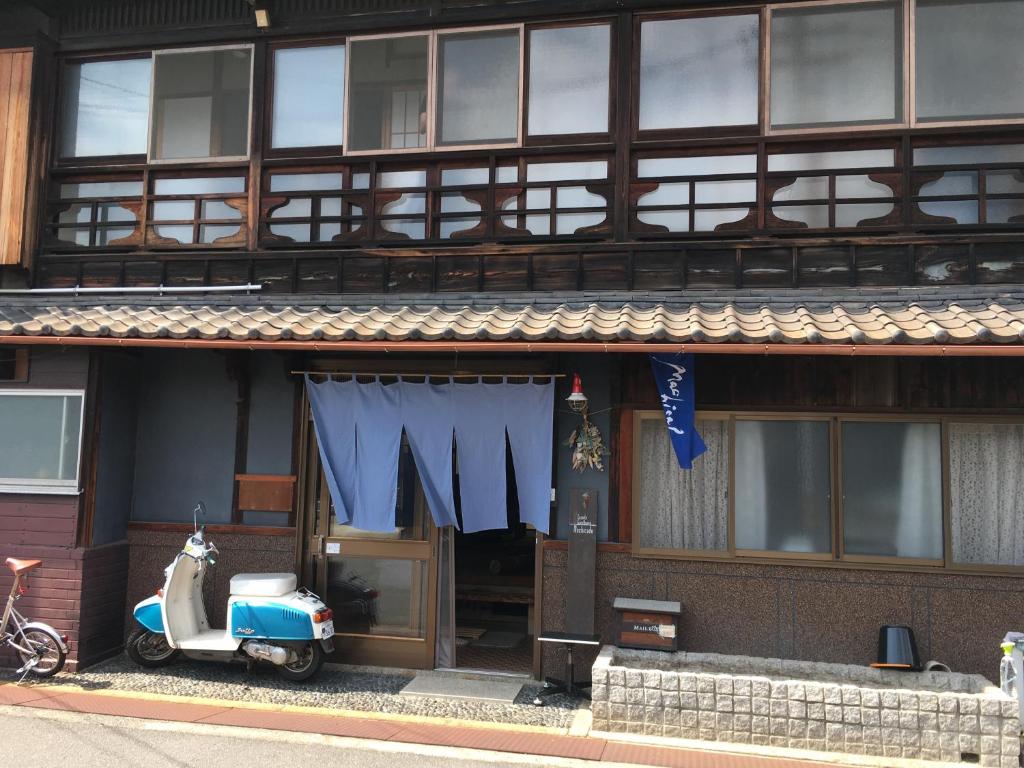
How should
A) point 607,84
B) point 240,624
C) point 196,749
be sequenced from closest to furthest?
point 196,749 → point 240,624 → point 607,84

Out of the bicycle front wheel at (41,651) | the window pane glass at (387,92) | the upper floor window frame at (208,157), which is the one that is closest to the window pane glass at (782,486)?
the window pane glass at (387,92)

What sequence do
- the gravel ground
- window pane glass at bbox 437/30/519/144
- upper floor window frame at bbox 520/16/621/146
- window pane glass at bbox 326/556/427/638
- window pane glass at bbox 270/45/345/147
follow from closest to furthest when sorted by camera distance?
1. the gravel ground
2. window pane glass at bbox 326/556/427/638
3. upper floor window frame at bbox 520/16/621/146
4. window pane glass at bbox 437/30/519/144
5. window pane glass at bbox 270/45/345/147

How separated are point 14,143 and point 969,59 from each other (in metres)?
10.6

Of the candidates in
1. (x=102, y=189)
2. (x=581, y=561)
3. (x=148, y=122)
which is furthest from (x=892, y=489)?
(x=102, y=189)

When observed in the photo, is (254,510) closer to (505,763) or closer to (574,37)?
(505,763)

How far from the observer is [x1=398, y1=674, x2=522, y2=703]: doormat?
23.8 feet

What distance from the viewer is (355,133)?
28.7ft

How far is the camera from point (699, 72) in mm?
8070

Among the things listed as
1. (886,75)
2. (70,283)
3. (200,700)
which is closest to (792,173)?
(886,75)

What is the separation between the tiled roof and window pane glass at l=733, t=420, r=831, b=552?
3.88 ft

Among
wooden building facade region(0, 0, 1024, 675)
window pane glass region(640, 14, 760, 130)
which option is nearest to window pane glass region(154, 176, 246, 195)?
wooden building facade region(0, 0, 1024, 675)

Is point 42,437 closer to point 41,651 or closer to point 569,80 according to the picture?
point 41,651

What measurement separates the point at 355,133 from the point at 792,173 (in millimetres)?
4801

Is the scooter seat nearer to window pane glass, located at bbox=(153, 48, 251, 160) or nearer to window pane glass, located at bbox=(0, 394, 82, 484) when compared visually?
window pane glass, located at bbox=(0, 394, 82, 484)
